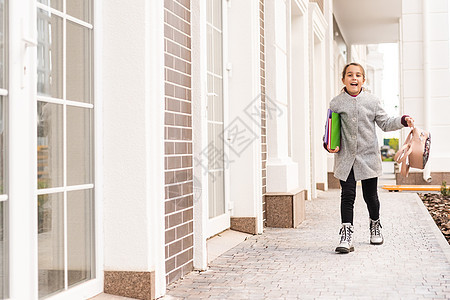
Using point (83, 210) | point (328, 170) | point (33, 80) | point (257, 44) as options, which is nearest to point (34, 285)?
point (83, 210)

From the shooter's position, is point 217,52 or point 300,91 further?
point 300,91

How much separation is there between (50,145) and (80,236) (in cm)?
52

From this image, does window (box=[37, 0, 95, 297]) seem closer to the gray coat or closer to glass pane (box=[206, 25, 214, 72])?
glass pane (box=[206, 25, 214, 72])

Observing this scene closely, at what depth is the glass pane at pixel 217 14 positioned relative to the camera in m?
5.57

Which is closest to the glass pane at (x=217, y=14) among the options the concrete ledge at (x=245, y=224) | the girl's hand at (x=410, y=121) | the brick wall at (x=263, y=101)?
the brick wall at (x=263, y=101)

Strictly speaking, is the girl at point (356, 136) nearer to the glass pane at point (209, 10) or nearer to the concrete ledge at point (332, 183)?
the glass pane at point (209, 10)

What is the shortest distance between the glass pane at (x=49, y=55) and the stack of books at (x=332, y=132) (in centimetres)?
264

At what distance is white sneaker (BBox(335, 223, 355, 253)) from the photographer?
4777 mm

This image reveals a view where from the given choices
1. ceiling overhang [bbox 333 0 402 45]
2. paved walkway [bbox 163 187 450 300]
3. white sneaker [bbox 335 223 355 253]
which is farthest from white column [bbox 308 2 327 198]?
white sneaker [bbox 335 223 355 253]

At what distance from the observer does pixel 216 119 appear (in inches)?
219

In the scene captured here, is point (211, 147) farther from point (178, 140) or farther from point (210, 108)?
point (178, 140)

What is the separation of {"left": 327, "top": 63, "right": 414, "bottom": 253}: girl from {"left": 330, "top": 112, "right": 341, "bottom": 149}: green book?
3 cm

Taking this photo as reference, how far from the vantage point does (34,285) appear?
8.45 feet

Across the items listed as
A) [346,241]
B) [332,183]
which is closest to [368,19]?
[332,183]
